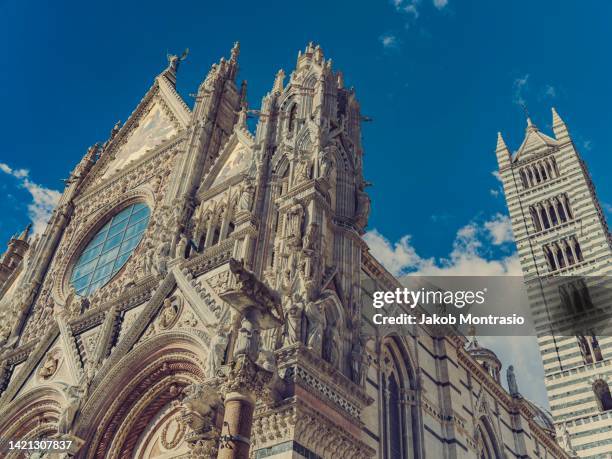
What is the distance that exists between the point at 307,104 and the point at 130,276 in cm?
646

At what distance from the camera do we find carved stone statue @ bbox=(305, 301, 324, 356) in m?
10.8

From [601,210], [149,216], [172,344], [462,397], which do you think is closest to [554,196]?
[601,210]

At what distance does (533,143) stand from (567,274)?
35.5 ft

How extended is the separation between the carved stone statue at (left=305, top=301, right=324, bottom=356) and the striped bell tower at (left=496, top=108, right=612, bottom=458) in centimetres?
1936

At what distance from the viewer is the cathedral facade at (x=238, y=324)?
398 inches

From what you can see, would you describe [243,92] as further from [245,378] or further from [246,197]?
[245,378]

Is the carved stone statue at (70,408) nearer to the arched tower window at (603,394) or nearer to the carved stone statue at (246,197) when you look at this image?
the carved stone statue at (246,197)

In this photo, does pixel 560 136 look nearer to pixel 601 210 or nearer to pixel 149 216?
pixel 601 210

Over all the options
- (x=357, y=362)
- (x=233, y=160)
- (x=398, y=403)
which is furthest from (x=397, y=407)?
(x=233, y=160)

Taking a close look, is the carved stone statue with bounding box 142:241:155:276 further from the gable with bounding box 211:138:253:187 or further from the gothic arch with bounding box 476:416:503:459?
the gothic arch with bounding box 476:416:503:459

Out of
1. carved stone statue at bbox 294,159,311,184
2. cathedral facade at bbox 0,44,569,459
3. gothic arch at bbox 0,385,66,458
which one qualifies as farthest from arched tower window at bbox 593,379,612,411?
gothic arch at bbox 0,385,66,458

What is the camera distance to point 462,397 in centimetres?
1698

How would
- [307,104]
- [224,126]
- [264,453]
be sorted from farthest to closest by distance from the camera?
[224,126], [307,104], [264,453]

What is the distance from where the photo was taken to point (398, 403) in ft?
48.2
